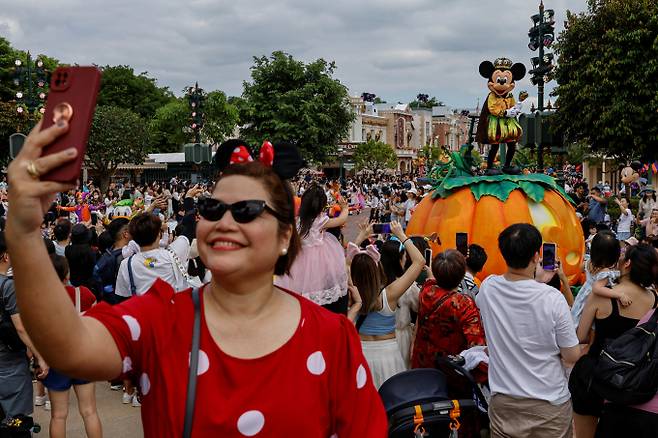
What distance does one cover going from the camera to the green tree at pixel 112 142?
4100 cm

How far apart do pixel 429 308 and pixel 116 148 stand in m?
40.5

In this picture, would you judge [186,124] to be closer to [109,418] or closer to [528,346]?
[109,418]

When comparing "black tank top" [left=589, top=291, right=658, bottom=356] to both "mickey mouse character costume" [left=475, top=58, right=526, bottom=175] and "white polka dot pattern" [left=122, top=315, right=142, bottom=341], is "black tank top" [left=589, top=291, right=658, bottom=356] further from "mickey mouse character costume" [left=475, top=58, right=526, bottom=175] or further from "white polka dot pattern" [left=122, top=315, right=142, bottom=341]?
"mickey mouse character costume" [left=475, top=58, right=526, bottom=175]

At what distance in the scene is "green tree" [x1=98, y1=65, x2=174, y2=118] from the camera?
5812cm

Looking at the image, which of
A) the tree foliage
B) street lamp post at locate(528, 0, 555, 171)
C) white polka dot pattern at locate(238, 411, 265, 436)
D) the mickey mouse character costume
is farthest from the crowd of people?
the tree foliage

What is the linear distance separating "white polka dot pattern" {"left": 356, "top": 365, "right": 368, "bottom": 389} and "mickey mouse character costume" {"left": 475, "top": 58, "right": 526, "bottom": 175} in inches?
271

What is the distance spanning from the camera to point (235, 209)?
6.22ft

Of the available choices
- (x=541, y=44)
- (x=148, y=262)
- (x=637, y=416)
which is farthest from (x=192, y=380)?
(x=541, y=44)

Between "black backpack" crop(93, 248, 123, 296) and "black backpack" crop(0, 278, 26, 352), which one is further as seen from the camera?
"black backpack" crop(93, 248, 123, 296)

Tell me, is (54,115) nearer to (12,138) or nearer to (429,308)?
(429,308)

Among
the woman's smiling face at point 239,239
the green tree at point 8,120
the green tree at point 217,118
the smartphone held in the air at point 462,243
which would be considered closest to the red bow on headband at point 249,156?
the woman's smiling face at point 239,239

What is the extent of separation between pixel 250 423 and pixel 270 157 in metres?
0.86

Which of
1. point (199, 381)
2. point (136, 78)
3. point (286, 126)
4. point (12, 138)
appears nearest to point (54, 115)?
point (199, 381)

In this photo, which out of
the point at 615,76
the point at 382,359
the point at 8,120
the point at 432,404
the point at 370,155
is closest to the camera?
the point at 432,404
